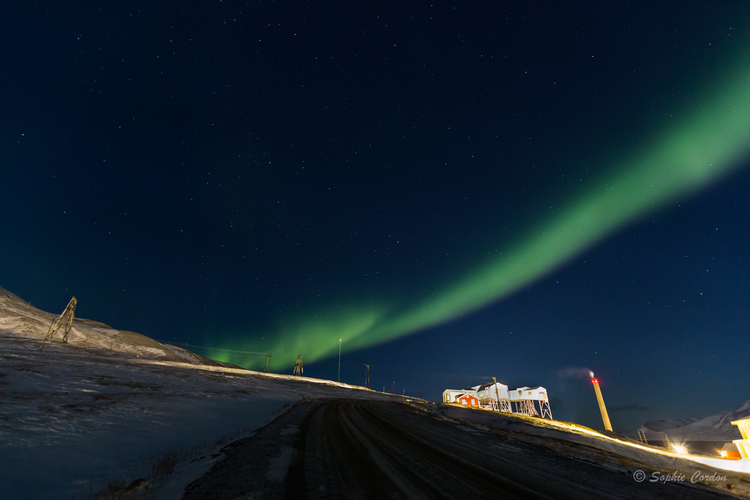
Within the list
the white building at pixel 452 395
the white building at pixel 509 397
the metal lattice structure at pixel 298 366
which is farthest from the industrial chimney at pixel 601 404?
the metal lattice structure at pixel 298 366

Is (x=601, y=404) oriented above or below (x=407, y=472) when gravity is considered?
below

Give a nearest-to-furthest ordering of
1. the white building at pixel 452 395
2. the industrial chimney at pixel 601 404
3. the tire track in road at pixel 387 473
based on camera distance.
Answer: the tire track in road at pixel 387 473 → the industrial chimney at pixel 601 404 → the white building at pixel 452 395

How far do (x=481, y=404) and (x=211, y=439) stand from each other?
97872 millimetres

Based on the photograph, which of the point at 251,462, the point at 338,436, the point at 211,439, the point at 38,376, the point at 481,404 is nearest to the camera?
the point at 251,462

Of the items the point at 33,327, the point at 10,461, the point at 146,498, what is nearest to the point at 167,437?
the point at 10,461

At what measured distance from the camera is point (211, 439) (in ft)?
33.1

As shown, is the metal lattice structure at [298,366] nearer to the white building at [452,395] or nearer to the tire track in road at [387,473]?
the white building at [452,395]

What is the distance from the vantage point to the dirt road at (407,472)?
552 cm

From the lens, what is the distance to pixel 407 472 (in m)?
6.72

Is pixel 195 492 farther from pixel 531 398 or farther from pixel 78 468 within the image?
pixel 531 398

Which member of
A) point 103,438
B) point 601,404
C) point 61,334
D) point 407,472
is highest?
point 61,334

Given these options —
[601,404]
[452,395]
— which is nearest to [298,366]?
[452,395]

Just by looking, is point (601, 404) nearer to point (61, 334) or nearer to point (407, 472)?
point (407, 472)

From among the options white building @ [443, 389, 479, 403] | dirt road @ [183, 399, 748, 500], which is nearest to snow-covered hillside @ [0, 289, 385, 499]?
dirt road @ [183, 399, 748, 500]
